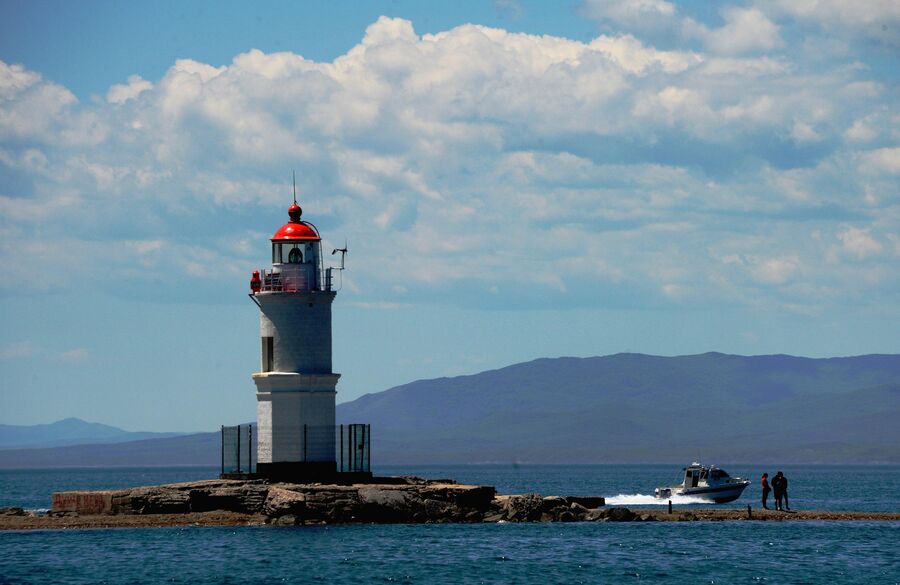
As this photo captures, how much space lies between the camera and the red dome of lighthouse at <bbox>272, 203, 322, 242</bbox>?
5972 centimetres

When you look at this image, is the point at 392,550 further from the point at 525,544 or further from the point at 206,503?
the point at 206,503

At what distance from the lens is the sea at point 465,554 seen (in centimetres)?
4734

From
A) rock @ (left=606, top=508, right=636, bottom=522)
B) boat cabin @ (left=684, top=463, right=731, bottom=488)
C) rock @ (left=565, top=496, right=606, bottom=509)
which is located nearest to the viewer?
rock @ (left=606, top=508, right=636, bottom=522)

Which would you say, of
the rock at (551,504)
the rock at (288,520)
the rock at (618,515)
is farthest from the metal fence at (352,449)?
the rock at (618,515)

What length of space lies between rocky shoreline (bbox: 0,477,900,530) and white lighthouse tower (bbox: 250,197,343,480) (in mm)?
1152

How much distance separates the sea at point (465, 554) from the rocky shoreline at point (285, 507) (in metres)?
0.50

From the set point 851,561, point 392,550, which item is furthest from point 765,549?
point 392,550

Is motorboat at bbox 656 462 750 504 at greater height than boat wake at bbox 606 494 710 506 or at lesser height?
greater

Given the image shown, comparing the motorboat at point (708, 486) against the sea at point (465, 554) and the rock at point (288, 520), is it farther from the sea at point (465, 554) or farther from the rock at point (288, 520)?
the rock at point (288, 520)

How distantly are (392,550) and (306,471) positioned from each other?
24.8 feet

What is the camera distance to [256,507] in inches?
2302

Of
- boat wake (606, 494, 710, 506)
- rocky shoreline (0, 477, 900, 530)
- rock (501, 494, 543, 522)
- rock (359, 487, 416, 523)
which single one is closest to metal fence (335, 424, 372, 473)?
rocky shoreline (0, 477, 900, 530)

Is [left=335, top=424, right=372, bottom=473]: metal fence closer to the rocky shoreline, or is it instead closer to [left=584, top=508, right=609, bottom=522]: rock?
the rocky shoreline

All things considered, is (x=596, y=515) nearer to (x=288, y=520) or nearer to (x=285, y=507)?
(x=288, y=520)
